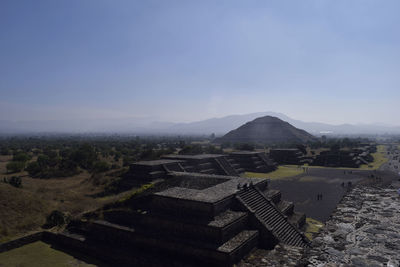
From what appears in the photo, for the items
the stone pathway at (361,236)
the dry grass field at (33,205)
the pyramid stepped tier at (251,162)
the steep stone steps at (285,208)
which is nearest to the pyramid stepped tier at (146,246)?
the dry grass field at (33,205)

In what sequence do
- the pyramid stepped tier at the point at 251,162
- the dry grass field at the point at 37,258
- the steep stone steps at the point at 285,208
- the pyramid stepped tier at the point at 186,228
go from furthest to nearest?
the pyramid stepped tier at the point at 251,162 < the steep stone steps at the point at 285,208 < the dry grass field at the point at 37,258 < the pyramid stepped tier at the point at 186,228

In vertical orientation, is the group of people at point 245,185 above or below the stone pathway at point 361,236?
above

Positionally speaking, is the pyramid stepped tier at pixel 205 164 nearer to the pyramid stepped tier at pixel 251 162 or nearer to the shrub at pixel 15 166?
the pyramid stepped tier at pixel 251 162

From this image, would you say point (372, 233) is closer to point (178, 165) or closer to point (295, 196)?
point (295, 196)

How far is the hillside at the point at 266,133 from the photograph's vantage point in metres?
125

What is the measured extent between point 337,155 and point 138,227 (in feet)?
162

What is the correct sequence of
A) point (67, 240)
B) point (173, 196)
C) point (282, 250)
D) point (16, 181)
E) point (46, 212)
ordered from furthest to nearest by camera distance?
point (16, 181), point (46, 212), point (67, 240), point (173, 196), point (282, 250)

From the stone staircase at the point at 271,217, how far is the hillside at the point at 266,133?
11090 centimetres

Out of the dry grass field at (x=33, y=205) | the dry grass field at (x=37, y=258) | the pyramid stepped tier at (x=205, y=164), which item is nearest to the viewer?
the dry grass field at (x=37, y=258)

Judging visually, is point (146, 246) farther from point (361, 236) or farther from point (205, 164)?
point (205, 164)

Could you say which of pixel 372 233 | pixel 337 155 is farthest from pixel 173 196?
pixel 337 155

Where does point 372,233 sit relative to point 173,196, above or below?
below

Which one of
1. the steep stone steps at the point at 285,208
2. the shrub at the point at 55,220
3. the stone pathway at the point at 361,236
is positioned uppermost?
the steep stone steps at the point at 285,208

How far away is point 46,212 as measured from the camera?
59.4ft
